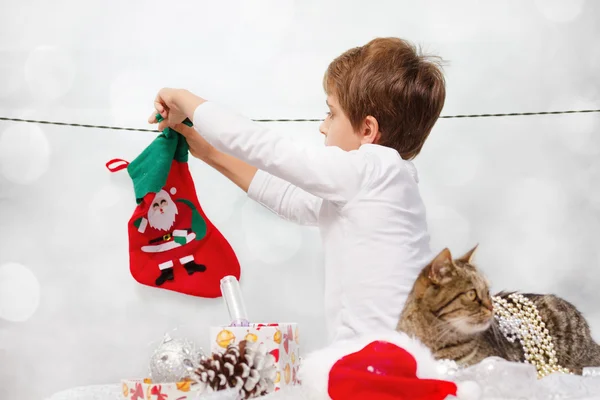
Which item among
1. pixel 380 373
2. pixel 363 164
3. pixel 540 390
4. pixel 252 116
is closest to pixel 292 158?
pixel 363 164

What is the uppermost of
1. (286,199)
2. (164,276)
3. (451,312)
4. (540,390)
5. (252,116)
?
(252,116)

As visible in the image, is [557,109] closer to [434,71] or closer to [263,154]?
[434,71]

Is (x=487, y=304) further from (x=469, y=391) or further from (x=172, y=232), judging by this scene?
(x=172, y=232)

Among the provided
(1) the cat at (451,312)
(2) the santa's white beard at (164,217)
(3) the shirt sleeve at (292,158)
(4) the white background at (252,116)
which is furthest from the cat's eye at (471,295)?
(2) the santa's white beard at (164,217)

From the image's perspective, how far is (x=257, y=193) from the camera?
132 cm

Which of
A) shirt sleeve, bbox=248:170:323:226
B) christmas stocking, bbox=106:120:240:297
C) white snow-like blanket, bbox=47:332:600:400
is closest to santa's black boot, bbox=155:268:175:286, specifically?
christmas stocking, bbox=106:120:240:297

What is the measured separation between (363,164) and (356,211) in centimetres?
7

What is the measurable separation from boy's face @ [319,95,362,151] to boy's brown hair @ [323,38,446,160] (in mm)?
12

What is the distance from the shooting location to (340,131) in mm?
1164

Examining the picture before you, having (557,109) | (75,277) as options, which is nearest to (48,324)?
(75,277)

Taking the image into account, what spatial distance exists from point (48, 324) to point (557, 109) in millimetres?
1277

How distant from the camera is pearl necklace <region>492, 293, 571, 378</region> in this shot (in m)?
1.05

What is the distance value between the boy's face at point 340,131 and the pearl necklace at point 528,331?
1.17 ft

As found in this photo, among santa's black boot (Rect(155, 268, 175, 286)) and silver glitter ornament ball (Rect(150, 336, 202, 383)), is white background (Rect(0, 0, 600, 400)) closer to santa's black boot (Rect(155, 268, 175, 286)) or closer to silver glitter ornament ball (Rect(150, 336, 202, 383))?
santa's black boot (Rect(155, 268, 175, 286))
